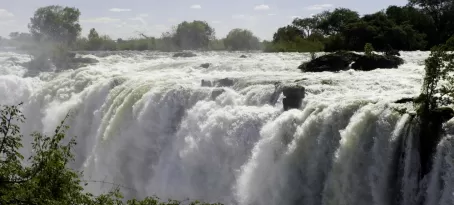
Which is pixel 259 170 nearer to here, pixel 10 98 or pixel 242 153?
pixel 242 153

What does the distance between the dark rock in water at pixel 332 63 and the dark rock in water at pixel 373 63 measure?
50 cm

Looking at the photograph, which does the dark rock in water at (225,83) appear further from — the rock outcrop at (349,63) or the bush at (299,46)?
the bush at (299,46)

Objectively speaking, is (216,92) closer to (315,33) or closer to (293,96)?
(293,96)

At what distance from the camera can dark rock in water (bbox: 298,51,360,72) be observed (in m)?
19.4

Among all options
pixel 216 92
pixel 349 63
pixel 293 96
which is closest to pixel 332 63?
pixel 349 63

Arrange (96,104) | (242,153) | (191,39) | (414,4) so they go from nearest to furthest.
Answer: (242,153)
(96,104)
(414,4)
(191,39)

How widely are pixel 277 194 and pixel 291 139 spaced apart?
1.36 m

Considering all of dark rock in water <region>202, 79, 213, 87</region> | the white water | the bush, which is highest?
the bush

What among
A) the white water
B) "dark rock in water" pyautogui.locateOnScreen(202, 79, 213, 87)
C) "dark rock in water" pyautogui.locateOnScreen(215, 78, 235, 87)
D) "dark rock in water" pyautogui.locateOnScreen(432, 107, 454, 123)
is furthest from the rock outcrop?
"dark rock in water" pyautogui.locateOnScreen(432, 107, 454, 123)

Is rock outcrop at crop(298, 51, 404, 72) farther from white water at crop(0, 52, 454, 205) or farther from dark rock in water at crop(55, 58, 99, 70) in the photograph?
dark rock in water at crop(55, 58, 99, 70)

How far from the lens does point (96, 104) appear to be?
20.0 m

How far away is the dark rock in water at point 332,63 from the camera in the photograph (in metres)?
19.4

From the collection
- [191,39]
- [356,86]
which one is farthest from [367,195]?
[191,39]

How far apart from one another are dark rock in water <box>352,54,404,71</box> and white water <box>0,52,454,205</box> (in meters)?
0.62
